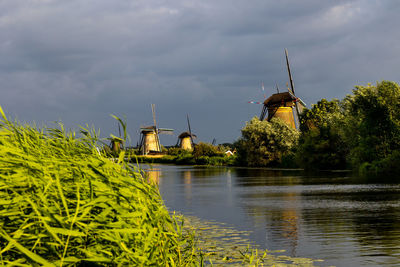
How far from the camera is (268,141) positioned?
83.4m

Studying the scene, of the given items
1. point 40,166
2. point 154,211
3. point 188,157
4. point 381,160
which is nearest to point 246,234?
point 154,211

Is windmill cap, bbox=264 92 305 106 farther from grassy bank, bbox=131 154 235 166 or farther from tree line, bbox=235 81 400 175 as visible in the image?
grassy bank, bbox=131 154 235 166

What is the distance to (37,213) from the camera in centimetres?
468

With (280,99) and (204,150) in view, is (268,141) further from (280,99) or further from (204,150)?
(204,150)

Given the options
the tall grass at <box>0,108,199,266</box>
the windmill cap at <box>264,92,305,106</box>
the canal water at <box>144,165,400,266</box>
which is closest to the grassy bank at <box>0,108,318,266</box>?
the tall grass at <box>0,108,199,266</box>

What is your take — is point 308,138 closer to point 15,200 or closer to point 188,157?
point 188,157

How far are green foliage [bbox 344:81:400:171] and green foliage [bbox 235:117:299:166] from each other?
25.0 m

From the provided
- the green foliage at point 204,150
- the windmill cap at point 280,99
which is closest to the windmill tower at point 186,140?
the green foliage at point 204,150

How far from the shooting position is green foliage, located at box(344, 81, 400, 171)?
5222 cm

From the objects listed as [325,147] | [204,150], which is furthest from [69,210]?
[204,150]

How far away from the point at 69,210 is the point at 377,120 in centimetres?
5288

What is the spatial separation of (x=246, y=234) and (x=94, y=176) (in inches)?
462

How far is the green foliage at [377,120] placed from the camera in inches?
2056

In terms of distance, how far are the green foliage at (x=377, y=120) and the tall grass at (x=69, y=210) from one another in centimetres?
5042
